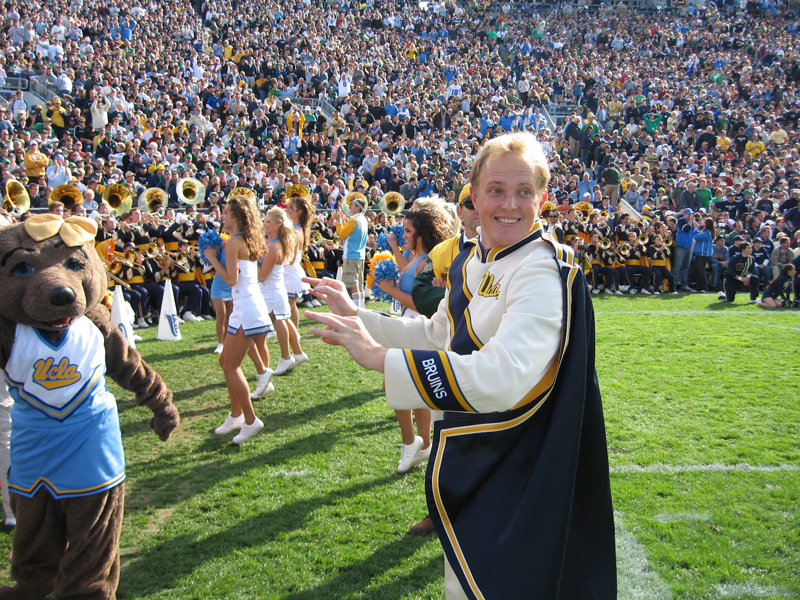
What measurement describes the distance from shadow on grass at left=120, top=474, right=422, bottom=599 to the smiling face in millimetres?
2104

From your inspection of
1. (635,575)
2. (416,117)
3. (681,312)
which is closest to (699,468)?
(635,575)

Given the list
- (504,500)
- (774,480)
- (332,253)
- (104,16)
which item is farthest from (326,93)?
(504,500)

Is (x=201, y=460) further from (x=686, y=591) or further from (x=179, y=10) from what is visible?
(x=179, y=10)

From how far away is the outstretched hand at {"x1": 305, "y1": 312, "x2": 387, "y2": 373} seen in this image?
166cm

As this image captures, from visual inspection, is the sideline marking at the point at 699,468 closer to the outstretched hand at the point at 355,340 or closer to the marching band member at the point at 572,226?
the outstretched hand at the point at 355,340

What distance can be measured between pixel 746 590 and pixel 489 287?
2336 mm

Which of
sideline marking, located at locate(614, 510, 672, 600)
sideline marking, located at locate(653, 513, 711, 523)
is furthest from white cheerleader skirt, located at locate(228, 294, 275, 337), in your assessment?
sideline marking, located at locate(653, 513, 711, 523)

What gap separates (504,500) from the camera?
1740 mm

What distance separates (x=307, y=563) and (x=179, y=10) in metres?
26.7

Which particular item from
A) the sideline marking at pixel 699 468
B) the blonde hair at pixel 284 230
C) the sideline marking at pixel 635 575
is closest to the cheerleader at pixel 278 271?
the blonde hair at pixel 284 230

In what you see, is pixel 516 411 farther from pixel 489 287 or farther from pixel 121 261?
pixel 121 261

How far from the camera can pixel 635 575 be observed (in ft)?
10.3

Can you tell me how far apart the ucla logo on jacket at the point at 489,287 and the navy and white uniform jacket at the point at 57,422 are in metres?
1.86

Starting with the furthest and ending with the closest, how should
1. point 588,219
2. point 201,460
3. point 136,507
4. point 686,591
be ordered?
point 588,219
point 201,460
point 136,507
point 686,591
